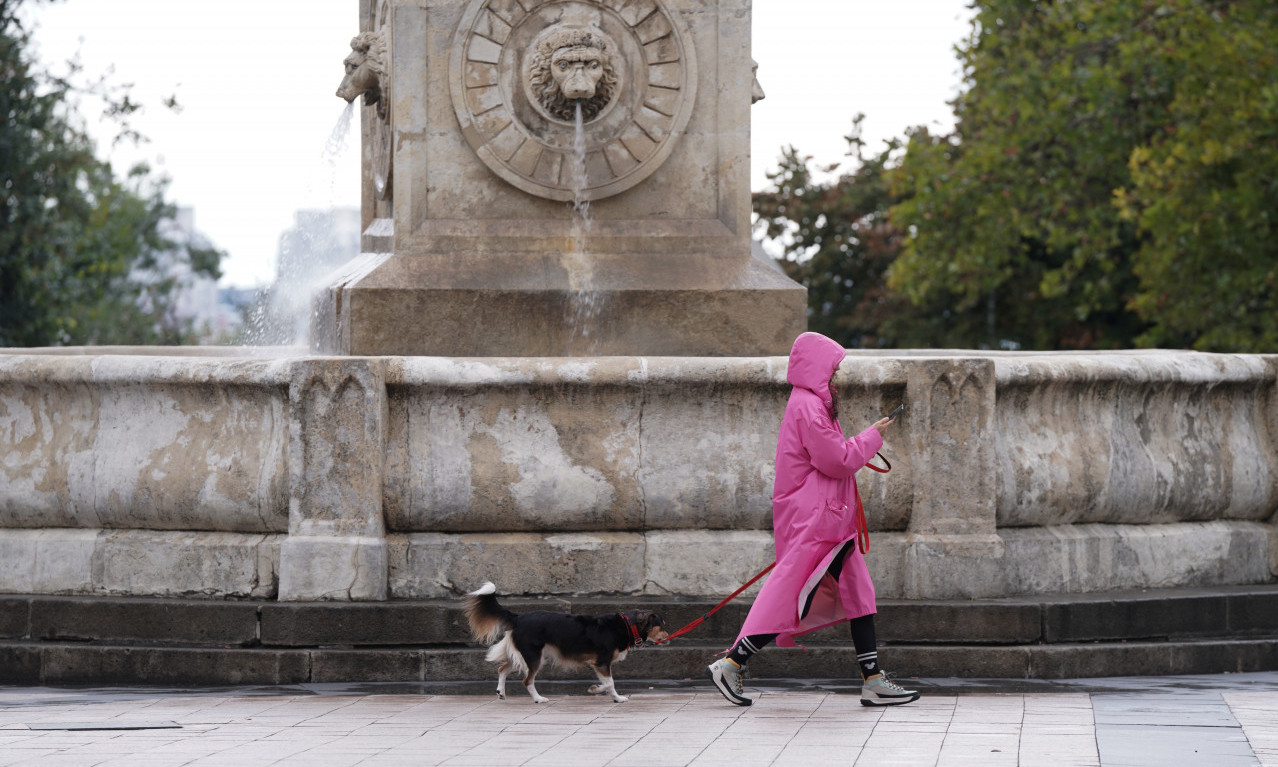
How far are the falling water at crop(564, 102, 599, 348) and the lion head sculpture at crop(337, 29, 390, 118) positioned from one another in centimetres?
124

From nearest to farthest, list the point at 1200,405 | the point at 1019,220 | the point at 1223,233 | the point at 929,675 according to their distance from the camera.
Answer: the point at 929,675, the point at 1200,405, the point at 1223,233, the point at 1019,220

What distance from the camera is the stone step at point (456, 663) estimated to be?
8.09 metres

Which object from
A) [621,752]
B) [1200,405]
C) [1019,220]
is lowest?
[621,752]

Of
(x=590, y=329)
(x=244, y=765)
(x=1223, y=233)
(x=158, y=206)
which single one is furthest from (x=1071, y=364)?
(x=158, y=206)

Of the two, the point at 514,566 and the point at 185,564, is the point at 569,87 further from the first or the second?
the point at 185,564

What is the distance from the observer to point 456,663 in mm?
8148

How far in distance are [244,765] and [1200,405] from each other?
546 centimetres

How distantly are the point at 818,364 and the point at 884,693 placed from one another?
1368mm

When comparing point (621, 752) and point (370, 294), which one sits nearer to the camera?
point (621, 752)

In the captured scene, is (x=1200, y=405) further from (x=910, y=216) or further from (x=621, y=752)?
(x=910, y=216)

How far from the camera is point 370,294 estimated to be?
9773mm

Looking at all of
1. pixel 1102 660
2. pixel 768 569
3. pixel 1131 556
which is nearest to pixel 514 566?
pixel 768 569

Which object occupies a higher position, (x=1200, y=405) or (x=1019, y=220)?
(x=1019, y=220)

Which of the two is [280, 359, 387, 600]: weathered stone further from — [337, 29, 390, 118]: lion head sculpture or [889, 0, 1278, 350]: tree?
[889, 0, 1278, 350]: tree
